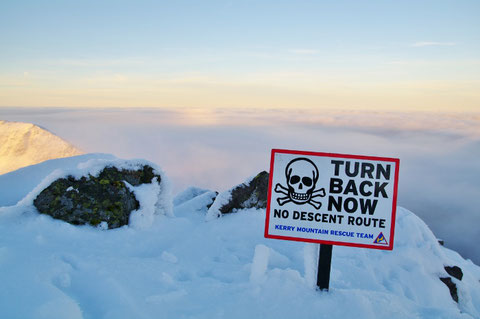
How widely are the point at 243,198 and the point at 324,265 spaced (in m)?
5.51

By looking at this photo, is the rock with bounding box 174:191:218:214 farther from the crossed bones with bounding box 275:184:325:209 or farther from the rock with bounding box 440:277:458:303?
the rock with bounding box 440:277:458:303

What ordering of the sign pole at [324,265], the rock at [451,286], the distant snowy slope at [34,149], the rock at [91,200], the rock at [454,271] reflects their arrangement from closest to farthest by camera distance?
the sign pole at [324,265]
the rock at [91,200]
the rock at [451,286]
the rock at [454,271]
the distant snowy slope at [34,149]

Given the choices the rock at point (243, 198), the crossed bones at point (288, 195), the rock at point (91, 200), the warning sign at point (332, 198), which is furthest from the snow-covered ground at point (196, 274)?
the crossed bones at point (288, 195)

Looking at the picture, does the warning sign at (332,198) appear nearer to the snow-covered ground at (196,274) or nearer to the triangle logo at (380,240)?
the triangle logo at (380,240)

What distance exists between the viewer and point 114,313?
432 centimetres

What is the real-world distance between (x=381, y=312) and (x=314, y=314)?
1.06 meters

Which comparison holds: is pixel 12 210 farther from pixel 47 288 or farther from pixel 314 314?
pixel 314 314

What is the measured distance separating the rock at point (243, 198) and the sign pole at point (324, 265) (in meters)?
5.31

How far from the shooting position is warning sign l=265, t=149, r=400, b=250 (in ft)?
15.7

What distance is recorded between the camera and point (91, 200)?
819 cm

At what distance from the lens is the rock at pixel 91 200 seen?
25.4 ft

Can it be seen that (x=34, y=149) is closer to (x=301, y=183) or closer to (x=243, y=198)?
(x=243, y=198)

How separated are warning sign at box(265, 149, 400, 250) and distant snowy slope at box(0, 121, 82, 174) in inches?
1374

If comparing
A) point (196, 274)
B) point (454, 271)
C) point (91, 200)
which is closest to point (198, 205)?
point (91, 200)
